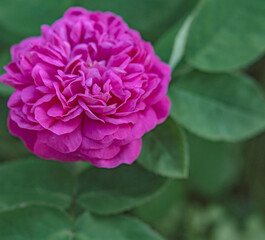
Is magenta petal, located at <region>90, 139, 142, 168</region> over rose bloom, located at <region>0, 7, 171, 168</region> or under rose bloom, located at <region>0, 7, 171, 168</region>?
under

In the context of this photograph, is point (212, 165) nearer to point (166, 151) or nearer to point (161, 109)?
point (166, 151)

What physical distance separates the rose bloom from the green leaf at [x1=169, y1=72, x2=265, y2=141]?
7.7 inches

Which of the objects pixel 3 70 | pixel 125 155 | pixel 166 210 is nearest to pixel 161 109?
pixel 125 155

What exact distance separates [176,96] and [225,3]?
23 cm

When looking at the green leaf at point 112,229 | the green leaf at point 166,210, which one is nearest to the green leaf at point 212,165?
the green leaf at point 166,210

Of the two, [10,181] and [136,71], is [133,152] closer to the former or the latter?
[136,71]

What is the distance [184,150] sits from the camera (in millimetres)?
843

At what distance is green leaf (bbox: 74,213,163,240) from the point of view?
2.75ft

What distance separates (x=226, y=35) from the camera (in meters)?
0.95

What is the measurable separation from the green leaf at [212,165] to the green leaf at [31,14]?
57cm

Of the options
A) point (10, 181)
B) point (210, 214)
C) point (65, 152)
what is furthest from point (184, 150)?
point (210, 214)

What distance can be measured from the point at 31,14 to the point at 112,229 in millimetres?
570

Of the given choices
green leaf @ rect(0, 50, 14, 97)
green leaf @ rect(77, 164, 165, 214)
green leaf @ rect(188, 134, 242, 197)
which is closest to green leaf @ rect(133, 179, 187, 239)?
green leaf @ rect(188, 134, 242, 197)

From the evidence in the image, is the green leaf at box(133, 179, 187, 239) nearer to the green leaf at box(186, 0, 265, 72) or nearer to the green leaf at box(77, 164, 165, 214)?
the green leaf at box(77, 164, 165, 214)
